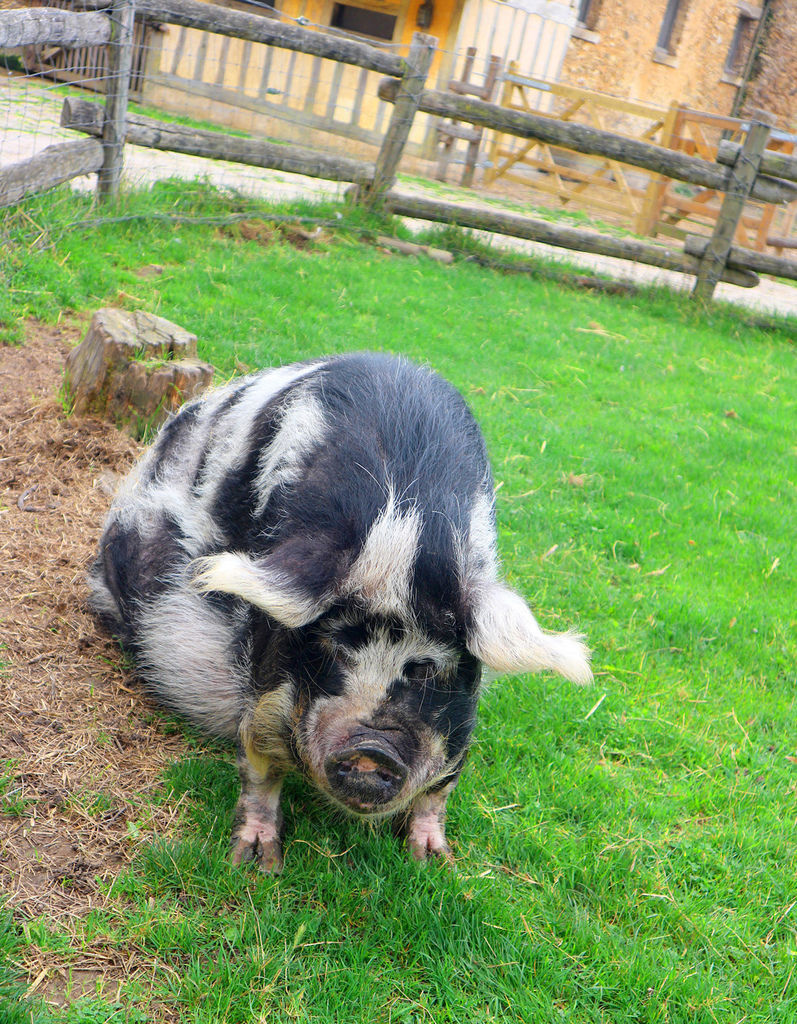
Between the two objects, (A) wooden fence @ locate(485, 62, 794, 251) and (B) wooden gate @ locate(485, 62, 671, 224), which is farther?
(B) wooden gate @ locate(485, 62, 671, 224)

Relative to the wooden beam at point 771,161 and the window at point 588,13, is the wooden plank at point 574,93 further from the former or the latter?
the wooden beam at point 771,161

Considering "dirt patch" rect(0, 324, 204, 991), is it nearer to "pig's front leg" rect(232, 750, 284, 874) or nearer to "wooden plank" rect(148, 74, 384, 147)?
"pig's front leg" rect(232, 750, 284, 874)

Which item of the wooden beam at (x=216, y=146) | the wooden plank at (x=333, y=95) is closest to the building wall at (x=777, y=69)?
the wooden plank at (x=333, y=95)

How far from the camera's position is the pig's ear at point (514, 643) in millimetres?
2148

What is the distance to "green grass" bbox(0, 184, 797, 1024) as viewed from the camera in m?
2.26

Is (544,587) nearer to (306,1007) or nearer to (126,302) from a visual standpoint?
(306,1007)

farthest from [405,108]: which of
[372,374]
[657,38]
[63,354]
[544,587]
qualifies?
[657,38]

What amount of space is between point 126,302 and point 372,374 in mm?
3090

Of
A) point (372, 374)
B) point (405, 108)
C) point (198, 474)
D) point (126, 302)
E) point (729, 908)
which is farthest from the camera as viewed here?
point (405, 108)

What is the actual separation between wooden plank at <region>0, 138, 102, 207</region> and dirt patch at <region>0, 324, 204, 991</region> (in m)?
1.83

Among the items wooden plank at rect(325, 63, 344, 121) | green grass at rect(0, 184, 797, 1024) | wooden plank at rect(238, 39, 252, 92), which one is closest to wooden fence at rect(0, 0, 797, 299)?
green grass at rect(0, 184, 797, 1024)

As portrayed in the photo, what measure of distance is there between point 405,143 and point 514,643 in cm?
738

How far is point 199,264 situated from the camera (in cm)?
657

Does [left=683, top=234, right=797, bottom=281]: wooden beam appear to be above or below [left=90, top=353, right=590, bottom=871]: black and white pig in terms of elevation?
above
